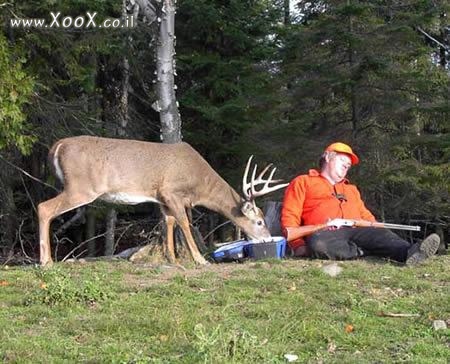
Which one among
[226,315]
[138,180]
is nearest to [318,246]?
[138,180]

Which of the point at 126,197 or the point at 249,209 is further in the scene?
the point at 249,209

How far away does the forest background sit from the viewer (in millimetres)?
12633

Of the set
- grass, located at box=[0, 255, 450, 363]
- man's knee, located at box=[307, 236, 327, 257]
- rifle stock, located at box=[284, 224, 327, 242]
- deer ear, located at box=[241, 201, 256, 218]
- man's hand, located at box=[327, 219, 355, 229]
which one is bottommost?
grass, located at box=[0, 255, 450, 363]

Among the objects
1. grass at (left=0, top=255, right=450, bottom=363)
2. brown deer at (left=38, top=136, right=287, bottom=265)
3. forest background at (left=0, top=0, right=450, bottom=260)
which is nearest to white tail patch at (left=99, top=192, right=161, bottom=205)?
brown deer at (left=38, top=136, right=287, bottom=265)

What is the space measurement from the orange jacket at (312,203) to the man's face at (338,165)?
117 mm

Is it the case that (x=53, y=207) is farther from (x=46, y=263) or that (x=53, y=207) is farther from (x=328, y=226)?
(x=328, y=226)

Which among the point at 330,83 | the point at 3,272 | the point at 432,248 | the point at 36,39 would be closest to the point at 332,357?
the point at 432,248

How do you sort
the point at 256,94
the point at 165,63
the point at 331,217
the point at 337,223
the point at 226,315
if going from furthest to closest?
the point at 256,94
the point at 165,63
the point at 331,217
the point at 337,223
the point at 226,315

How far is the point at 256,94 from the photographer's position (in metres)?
14.6

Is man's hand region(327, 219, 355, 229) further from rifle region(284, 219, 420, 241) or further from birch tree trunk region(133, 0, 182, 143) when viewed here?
birch tree trunk region(133, 0, 182, 143)

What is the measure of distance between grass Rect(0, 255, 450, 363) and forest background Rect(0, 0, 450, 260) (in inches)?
238

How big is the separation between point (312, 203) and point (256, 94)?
22.2ft

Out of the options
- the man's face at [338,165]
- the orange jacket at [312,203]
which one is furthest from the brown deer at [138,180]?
the man's face at [338,165]

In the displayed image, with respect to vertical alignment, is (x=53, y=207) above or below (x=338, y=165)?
below
